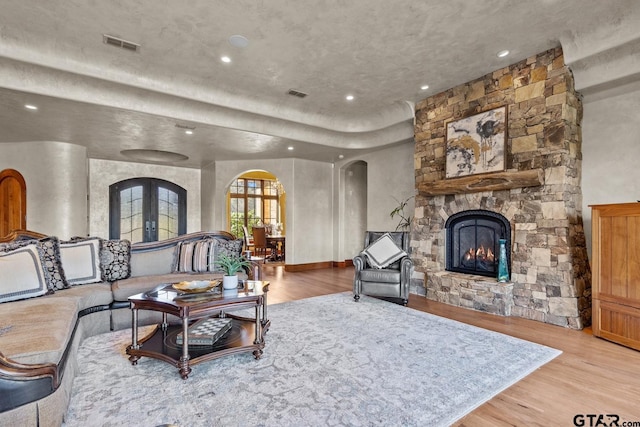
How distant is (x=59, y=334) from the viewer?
1.95m

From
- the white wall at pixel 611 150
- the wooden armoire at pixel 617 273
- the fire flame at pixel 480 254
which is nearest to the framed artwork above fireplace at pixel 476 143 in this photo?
the white wall at pixel 611 150

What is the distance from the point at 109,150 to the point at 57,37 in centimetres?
390

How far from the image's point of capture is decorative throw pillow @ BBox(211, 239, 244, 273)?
4.16m

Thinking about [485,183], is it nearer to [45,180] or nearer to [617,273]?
[617,273]

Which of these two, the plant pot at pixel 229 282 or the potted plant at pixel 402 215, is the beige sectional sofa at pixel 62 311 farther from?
the potted plant at pixel 402 215

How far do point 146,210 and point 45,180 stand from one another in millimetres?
2747

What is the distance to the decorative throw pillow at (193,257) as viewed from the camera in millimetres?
4031

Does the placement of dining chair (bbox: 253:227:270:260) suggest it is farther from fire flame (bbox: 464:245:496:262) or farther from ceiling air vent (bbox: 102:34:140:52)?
ceiling air vent (bbox: 102:34:140:52)

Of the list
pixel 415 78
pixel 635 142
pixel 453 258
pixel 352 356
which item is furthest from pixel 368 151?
pixel 352 356

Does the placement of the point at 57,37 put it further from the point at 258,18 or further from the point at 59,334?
the point at 59,334

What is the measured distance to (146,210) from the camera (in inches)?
339

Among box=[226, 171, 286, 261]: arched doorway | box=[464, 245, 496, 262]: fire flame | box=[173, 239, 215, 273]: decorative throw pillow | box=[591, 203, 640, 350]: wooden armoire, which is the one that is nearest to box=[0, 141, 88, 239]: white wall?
box=[173, 239, 215, 273]: decorative throw pillow

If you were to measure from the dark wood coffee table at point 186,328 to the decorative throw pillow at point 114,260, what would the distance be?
121 centimetres

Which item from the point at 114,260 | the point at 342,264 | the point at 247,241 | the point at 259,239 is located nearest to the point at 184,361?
the point at 114,260
